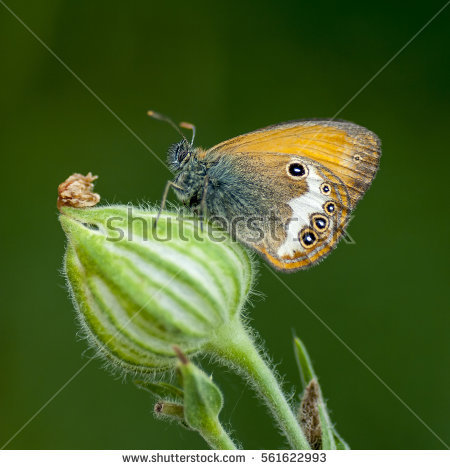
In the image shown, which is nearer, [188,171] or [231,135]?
[188,171]

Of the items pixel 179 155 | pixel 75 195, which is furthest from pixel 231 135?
pixel 75 195

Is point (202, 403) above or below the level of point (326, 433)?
above

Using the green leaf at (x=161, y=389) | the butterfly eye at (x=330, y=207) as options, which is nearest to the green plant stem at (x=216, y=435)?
the green leaf at (x=161, y=389)

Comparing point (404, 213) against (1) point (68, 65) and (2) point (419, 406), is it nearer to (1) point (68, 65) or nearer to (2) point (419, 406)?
(2) point (419, 406)

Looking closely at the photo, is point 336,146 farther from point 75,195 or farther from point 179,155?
point 75,195

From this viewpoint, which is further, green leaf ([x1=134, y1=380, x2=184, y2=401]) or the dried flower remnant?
the dried flower remnant

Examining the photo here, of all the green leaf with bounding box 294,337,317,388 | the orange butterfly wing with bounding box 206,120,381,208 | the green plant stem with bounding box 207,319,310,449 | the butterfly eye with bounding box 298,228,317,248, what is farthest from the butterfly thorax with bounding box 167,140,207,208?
the green leaf with bounding box 294,337,317,388

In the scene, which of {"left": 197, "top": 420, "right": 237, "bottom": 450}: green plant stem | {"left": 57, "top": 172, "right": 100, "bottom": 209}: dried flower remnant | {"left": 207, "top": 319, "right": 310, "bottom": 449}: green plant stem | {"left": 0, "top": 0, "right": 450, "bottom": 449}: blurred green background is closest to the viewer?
{"left": 197, "top": 420, "right": 237, "bottom": 450}: green plant stem

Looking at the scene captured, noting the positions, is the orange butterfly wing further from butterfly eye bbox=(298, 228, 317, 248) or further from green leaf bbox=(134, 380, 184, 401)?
green leaf bbox=(134, 380, 184, 401)
